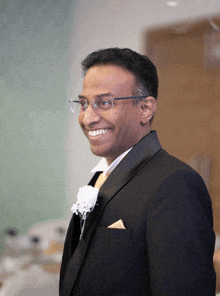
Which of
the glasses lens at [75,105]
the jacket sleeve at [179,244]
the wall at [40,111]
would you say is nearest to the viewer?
the jacket sleeve at [179,244]

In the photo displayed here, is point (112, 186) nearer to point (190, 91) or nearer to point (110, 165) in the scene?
point (110, 165)

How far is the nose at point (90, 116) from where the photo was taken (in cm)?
95

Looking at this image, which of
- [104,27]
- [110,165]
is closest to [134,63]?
[110,165]

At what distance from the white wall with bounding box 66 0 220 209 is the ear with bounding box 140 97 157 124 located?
63cm

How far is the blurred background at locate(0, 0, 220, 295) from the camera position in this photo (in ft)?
4.86

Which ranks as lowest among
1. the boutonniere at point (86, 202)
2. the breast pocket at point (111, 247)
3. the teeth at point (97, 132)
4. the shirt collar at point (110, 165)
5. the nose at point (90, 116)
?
the breast pocket at point (111, 247)

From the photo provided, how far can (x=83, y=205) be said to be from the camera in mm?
892

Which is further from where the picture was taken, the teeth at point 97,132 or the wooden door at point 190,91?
the wooden door at point 190,91

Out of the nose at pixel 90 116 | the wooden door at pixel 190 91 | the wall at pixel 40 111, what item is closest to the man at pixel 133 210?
the nose at pixel 90 116

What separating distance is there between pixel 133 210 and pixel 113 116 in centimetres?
27

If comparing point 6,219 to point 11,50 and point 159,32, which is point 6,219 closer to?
point 11,50

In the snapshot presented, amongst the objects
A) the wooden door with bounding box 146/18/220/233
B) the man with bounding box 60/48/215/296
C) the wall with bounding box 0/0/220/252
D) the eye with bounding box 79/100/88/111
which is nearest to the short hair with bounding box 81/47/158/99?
the man with bounding box 60/48/215/296

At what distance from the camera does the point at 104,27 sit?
5.36ft

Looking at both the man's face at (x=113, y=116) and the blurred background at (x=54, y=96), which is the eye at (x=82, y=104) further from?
the blurred background at (x=54, y=96)
